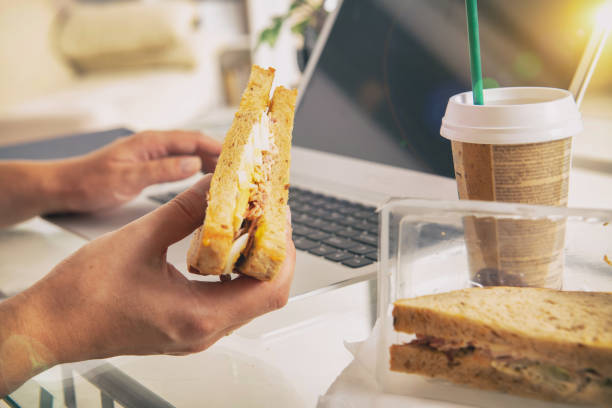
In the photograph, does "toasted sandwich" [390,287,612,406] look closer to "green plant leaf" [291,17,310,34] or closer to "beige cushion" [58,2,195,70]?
"green plant leaf" [291,17,310,34]

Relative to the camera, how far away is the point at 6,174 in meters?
0.93

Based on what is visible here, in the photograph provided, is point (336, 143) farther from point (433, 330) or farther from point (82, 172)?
point (433, 330)

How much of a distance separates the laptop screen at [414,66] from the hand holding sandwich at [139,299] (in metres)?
0.41

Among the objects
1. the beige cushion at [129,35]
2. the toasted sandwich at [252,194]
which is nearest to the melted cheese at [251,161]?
the toasted sandwich at [252,194]

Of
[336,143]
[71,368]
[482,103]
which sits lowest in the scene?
[71,368]

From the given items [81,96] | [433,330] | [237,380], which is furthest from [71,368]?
[81,96]

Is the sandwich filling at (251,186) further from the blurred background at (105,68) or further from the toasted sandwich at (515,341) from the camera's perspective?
the blurred background at (105,68)

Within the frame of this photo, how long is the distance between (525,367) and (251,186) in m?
0.24

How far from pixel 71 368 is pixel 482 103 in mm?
415

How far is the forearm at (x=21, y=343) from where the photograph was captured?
1.43 feet

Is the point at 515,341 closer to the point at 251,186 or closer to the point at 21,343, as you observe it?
the point at 251,186

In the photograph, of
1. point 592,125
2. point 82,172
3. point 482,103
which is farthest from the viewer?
point 592,125

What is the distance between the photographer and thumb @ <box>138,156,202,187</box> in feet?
2.80

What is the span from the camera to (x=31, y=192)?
0.89m
